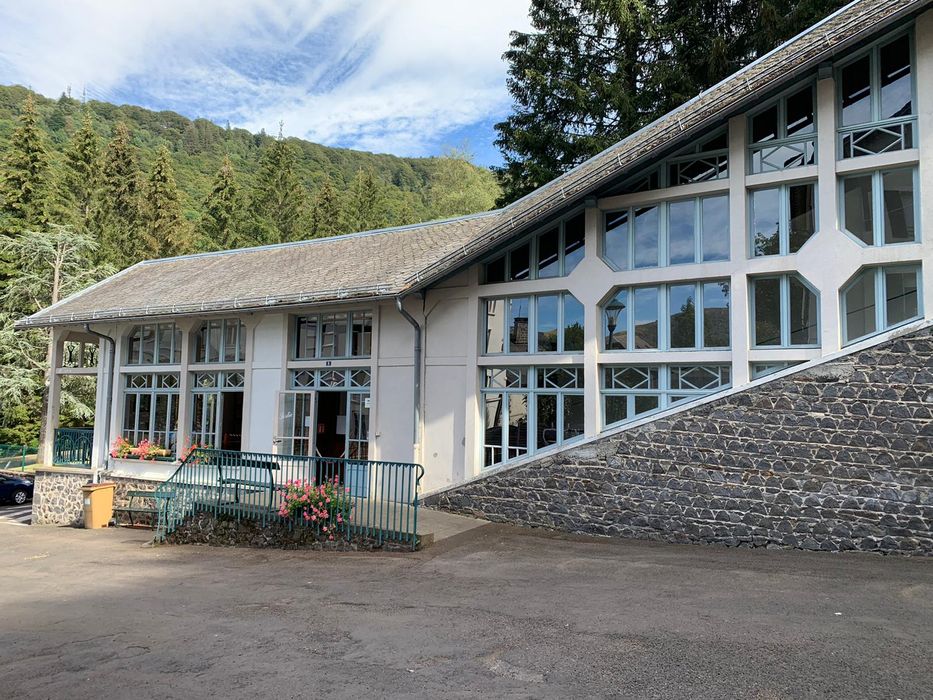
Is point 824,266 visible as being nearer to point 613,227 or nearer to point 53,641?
point 613,227

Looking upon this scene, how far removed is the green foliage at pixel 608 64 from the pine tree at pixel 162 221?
24267 millimetres

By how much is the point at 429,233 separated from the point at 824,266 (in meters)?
9.30

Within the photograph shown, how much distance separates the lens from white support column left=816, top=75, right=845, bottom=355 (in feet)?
30.6

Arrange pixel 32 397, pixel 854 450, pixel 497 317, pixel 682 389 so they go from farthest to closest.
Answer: pixel 32 397 → pixel 497 317 → pixel 682 389 → pixel 854 450

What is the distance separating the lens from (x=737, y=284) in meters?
10.1

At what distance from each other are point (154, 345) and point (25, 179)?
891 inches

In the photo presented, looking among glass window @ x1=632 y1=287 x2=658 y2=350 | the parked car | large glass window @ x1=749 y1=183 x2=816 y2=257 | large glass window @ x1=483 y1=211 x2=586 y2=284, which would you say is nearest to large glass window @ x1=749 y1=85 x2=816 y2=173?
large glass window @ x1=749 y1=183 x2=816 y2=257

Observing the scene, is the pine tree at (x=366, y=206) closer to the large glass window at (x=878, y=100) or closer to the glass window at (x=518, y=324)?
the glass window at (x=518, y=324)

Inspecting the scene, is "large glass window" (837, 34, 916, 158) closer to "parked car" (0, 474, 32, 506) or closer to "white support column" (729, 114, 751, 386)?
"white support column" (729, 114, 751, 386)

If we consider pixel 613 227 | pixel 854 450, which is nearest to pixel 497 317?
pixel 613 227

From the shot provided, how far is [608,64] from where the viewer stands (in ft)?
73.8

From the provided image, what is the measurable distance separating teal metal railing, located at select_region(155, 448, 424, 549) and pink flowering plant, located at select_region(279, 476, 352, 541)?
2 cm

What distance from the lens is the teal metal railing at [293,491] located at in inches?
416

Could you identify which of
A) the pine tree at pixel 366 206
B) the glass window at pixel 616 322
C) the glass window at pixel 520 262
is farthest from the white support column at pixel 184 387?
the pine tree at pixel 366 206
